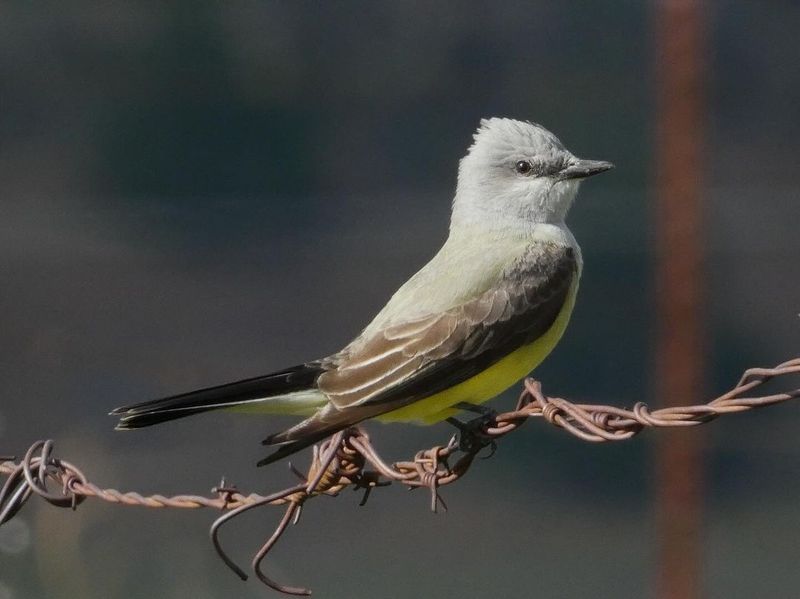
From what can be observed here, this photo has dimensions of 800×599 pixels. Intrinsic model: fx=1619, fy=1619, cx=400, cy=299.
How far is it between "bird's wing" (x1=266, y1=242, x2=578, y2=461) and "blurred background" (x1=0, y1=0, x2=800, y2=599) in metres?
3.25

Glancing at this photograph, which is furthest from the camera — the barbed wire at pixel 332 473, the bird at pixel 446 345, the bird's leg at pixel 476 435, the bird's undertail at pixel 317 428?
the bird at pixel 446 345

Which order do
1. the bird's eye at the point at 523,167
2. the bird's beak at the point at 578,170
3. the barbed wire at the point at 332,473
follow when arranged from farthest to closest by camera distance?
the bird's eye at the point at 523,167 < the bird's beak at the point at 578,170 < the barbed wire at the point at 332,473

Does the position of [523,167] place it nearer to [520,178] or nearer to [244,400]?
[520,178]

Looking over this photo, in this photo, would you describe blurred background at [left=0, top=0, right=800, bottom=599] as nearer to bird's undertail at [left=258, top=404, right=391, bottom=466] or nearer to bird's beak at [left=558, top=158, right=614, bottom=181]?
bird's beak at [left=558, top=158, right=614, bottom=181]

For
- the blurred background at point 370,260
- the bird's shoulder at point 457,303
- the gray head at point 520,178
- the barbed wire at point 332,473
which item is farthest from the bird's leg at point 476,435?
the blurred background at point 370,260

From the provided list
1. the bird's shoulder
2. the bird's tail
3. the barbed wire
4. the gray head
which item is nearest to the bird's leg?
the barbed wire

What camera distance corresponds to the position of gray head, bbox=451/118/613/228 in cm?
461

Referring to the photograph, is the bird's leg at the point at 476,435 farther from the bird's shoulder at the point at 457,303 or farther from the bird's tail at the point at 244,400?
the bird's tail at the point at 244,400

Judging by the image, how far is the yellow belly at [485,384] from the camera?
396 centimetres

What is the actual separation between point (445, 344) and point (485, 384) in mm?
155

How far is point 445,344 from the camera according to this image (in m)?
3.94

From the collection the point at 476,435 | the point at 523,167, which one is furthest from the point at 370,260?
the point at 476,435

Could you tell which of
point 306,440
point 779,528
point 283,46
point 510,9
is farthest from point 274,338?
point 306,440

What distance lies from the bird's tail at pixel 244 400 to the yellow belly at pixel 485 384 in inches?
8.1
